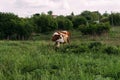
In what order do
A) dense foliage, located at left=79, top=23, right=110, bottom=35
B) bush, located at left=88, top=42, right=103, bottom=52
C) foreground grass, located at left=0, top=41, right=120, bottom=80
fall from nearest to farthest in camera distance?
foreground grass, located at left=0, top=41, right=120, bottom=80, bush, located at left=88, top=42, right=103, bottom=52, dense foliage, located at left=79, top=23, right=110, bottom=35

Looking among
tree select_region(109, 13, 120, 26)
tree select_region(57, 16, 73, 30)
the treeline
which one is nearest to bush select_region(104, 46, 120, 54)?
the treeline

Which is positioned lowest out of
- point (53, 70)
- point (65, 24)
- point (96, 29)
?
point (96, 29)

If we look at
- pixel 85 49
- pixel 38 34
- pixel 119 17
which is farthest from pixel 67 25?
pixel 85 49

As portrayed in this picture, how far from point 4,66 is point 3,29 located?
3288 cm

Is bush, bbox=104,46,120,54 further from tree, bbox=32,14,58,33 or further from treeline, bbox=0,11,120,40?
tree, bbox=32,14,58,33

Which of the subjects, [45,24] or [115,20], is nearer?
[45,24]

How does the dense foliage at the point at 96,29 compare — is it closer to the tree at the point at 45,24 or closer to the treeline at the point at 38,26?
the treeline at the point at 38,26

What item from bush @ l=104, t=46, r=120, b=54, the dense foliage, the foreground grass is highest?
the foreground grass

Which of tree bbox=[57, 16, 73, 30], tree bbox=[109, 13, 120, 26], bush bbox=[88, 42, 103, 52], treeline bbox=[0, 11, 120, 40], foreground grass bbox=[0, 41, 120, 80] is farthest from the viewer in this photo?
tree bbox=[109, 13, 120, 26]

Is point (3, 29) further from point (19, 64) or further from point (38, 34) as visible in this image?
point (19, 64)

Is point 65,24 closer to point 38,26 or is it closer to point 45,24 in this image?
point 45,24

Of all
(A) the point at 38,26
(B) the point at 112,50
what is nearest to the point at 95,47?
(B) the point at 112,50

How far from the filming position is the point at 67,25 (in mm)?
45812

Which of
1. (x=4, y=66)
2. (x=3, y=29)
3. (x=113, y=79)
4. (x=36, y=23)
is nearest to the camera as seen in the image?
(x=113, y=79)
